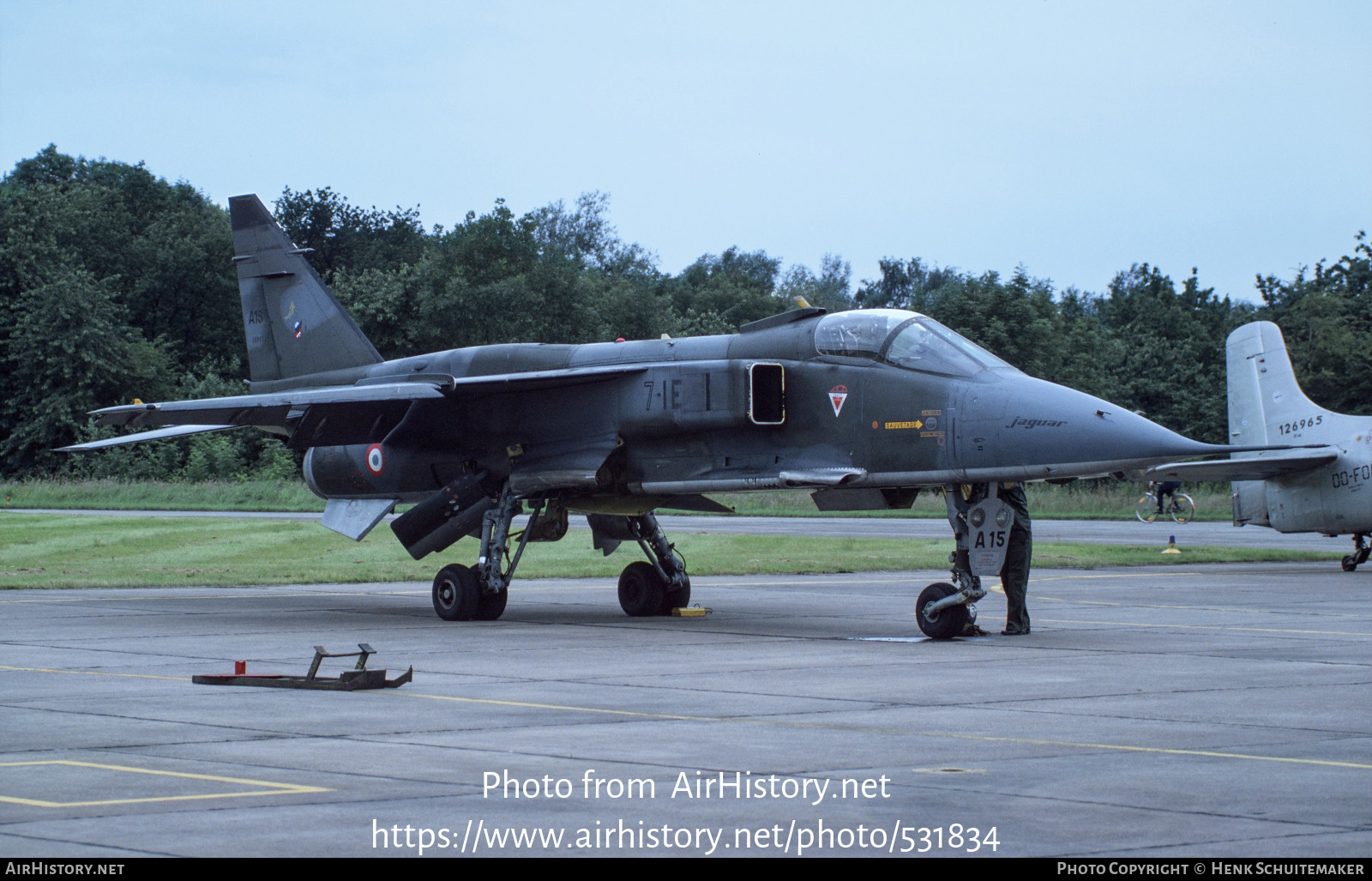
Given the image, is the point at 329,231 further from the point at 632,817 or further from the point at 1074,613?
the point at 632,817

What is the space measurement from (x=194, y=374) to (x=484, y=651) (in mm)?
57312

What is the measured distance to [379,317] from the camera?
2400 inches

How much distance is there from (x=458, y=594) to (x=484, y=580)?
33cm

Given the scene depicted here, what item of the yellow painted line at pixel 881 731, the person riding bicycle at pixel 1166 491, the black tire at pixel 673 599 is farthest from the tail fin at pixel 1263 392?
the yellow painted line at pixel 881 731

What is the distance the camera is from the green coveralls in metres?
13.9

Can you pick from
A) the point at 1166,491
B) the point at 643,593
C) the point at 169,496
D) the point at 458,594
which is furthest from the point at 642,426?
the point at 169,496

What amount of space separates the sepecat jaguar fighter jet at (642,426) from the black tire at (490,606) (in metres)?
0.02

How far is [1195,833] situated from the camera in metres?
5.46

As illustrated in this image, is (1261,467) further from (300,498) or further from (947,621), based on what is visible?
(300,498)

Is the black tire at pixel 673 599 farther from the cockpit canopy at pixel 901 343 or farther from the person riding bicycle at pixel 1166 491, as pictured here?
the person riding bicycle at pixel 1166 491

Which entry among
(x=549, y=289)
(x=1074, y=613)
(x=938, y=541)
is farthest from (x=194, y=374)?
(x=1074, y=613)

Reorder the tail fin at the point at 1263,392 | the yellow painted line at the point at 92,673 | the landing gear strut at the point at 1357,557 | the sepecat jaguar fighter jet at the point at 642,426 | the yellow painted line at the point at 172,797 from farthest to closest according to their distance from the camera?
the tail fin at the point at 1263,392
the landing gear strut at the point at 1357,557
the sepecat jaguar fighter jet at the point at 642,426
the yellow painted line at the point at 92,673
the yellow painted line at the point at 172,797

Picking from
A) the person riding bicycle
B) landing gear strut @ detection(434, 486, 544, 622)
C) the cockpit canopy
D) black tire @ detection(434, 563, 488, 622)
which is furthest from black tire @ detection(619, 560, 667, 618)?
the person riding bicycle

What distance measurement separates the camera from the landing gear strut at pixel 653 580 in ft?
55.9
